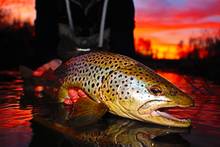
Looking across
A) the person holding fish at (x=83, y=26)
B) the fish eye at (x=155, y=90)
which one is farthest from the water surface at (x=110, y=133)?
the person holding fish at (x=83, y=26)

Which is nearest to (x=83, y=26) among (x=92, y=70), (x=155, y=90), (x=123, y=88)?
(x=92, y=70)

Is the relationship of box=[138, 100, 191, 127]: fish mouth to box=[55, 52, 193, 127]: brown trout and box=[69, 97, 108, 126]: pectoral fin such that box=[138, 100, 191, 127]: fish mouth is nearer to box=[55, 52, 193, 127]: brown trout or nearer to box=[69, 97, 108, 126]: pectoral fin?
box=[55, 52, 193, 127]: brown trout

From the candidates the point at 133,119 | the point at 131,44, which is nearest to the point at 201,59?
the point at 131,44

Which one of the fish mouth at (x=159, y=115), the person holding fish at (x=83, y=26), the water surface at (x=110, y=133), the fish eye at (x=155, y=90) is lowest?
the water surface at (x=110, y=133)

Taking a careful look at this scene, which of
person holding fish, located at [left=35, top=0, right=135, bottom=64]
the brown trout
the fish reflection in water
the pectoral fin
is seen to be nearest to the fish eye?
the brown trout

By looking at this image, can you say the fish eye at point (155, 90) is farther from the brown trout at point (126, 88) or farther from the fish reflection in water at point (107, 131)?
the fish reflection in water at point (107, 131)

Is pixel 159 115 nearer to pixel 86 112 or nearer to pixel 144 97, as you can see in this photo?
pixel 144 97
